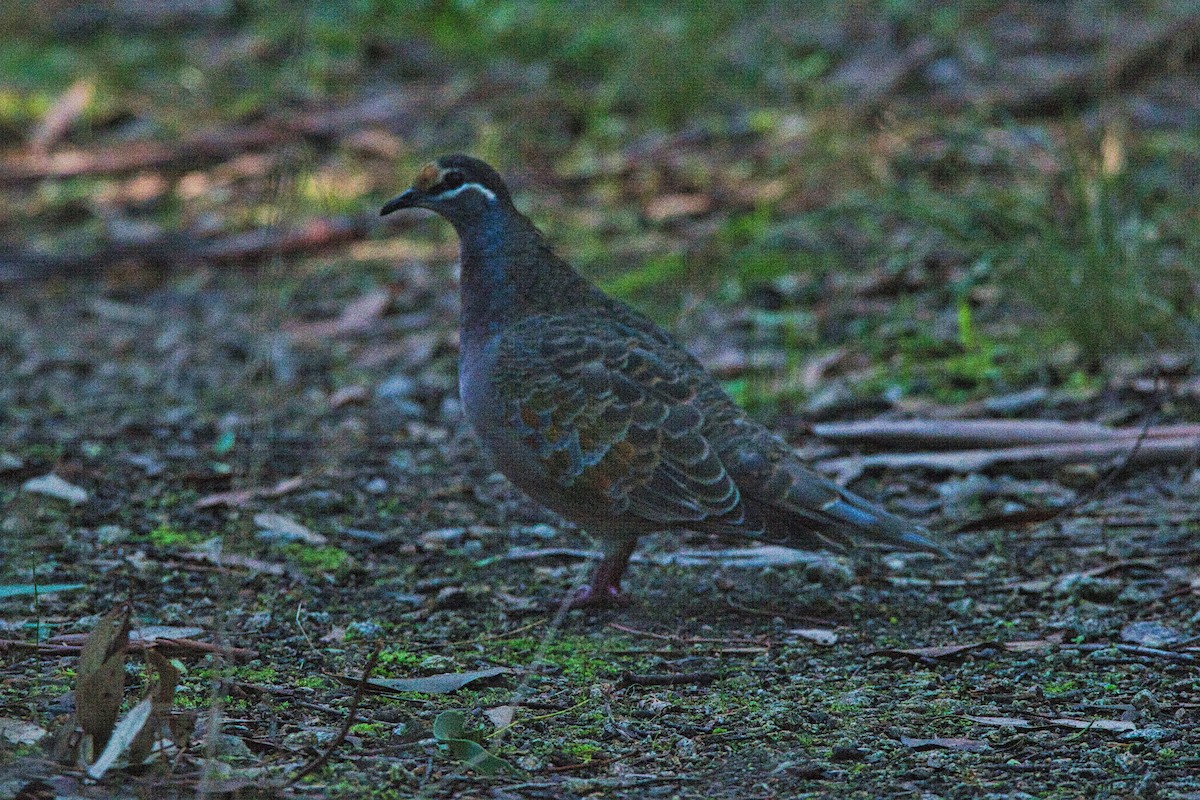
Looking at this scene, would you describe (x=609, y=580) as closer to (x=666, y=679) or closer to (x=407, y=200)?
(x=666, y=679)

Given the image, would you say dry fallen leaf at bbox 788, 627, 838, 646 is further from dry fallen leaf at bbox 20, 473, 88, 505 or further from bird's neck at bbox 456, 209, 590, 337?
dry fallen leaf at bbox 20, 473, 88, 505

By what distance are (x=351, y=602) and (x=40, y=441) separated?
220 cm

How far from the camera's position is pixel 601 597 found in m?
4.42

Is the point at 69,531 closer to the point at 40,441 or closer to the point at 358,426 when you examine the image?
the point at 40,441

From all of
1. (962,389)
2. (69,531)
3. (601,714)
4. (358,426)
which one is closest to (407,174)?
(358,426)

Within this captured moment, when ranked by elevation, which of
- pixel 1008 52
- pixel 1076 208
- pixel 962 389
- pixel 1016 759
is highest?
pixel 1008 52

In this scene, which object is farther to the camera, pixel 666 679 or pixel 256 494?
pixel 256 494

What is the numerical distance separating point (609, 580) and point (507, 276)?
1.06 metres

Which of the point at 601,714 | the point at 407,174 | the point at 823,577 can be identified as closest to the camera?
the point at 601,714

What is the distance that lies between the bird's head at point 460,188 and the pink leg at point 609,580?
4.10 ft

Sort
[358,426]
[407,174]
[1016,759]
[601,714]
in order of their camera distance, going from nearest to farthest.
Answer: [1016,759]
[601,714]
[358,426]
[407,174]

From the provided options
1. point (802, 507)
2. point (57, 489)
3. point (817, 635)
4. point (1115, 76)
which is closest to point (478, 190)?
point (802, 507)

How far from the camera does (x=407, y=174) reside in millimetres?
9562

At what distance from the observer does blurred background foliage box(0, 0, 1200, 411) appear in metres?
6.27
